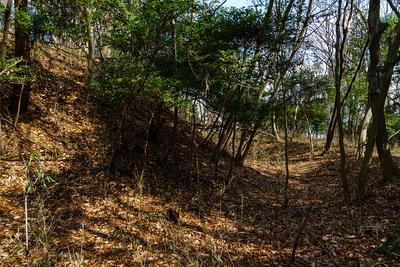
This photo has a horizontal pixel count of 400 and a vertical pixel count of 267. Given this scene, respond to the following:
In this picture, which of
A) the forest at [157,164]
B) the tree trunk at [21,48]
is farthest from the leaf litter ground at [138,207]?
the tree trunk at [21,48]

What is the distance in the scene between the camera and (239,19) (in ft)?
23.0

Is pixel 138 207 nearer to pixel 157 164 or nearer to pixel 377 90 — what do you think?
pixel 157 164

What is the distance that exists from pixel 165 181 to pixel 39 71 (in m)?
7.08

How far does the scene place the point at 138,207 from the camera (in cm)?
602

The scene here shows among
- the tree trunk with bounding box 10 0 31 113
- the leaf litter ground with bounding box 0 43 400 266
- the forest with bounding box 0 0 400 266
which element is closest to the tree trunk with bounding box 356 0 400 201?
the forest with bounding box 0 0 400 266

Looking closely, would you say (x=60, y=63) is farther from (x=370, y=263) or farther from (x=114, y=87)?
(x=370, y=263)

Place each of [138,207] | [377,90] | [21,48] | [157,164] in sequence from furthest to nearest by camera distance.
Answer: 1. [157,164]
2. [21,48]
3. [377,90]
4. [138,207]

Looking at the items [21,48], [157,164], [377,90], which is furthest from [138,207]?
[377,90]

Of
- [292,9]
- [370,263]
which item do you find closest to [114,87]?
[370,263]

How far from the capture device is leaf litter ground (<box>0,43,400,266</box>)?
165 inches

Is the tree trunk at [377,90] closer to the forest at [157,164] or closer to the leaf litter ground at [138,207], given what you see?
the forest at [157,164]

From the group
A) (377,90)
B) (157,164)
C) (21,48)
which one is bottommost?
(157,164)

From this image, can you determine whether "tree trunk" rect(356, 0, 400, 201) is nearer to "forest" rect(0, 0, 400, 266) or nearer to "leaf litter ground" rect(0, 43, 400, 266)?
"forest" rect(0, 0, 400, 266)

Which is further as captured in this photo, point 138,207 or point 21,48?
point 21,48
